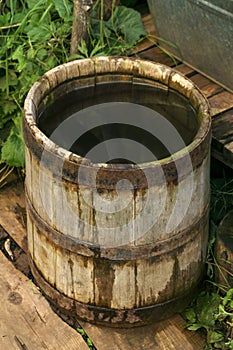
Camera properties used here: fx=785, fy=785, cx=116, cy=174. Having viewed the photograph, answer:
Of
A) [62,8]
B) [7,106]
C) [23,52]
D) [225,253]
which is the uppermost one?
[62,8]

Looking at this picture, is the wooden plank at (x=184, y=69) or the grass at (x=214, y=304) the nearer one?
the grass at (x=214, y=304)

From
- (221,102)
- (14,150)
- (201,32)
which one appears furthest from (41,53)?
(221,102)

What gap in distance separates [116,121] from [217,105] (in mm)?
473

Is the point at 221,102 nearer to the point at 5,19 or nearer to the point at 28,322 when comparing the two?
the point at 5,19

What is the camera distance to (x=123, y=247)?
9.45ft

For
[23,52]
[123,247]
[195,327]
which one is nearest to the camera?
[123,247]

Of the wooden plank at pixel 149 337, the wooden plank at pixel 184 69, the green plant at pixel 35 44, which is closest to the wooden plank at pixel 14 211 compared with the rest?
the green plant at pixel 35 44

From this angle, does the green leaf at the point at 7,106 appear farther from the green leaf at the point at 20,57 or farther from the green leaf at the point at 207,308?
the green leaf at the point at 207,308

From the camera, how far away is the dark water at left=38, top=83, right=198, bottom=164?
3.17m

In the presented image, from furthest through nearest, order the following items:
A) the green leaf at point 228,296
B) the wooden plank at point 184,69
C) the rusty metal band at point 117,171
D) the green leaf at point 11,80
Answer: the green leaf at point 11,80
the wooden plank at point 184,69
the green leaf at point 228,296
the rusty metal band at point 117,171

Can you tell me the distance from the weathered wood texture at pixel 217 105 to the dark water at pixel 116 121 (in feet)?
0.73

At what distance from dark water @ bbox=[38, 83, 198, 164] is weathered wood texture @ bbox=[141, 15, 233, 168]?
0.22 meters

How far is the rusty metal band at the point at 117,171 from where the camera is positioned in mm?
2678

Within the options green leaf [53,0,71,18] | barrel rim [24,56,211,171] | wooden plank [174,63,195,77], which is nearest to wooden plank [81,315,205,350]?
barrel rim [24,56,211,171]
